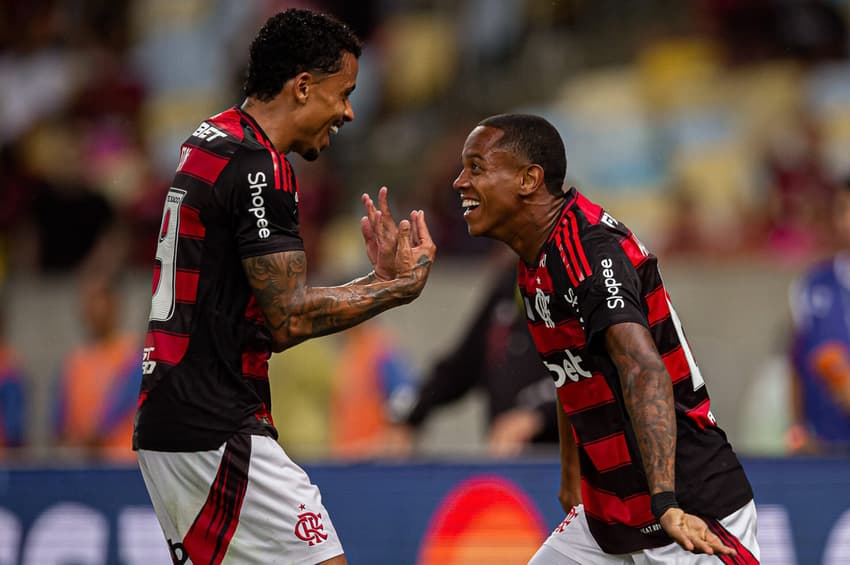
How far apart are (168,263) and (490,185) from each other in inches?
41.8

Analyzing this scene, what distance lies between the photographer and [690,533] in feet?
11.9

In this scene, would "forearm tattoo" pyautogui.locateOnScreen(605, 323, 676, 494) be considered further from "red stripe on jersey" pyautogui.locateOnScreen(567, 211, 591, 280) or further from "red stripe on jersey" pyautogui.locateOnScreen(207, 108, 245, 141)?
"red stripe on jersey" pyautogui.locateOnScreen(207, 108, 245, 141)

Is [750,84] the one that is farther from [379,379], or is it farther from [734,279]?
[379,379]

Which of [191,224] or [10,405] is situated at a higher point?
[191,224]

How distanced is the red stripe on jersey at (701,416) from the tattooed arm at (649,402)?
0.33 m

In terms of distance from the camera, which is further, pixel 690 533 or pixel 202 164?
pixel 202 164

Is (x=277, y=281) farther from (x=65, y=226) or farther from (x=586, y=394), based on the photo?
(x=65, y=226)

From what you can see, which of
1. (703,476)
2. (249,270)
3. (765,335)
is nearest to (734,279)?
(765,335)

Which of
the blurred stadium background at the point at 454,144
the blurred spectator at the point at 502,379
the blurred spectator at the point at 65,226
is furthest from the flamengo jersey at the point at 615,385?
the blurred spectator at the point at 65,226

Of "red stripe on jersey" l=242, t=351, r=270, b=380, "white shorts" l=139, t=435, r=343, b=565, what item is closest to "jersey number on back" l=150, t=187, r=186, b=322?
"red stripe on jersey" l=242, t=351, r=270, b=380

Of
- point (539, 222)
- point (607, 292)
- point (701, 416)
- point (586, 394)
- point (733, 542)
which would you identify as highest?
point (539, 222)

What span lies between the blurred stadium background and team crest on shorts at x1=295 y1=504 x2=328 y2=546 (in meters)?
2.69

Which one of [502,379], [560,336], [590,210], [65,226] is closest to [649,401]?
[560,336]

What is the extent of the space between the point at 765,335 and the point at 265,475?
5.91 metres
